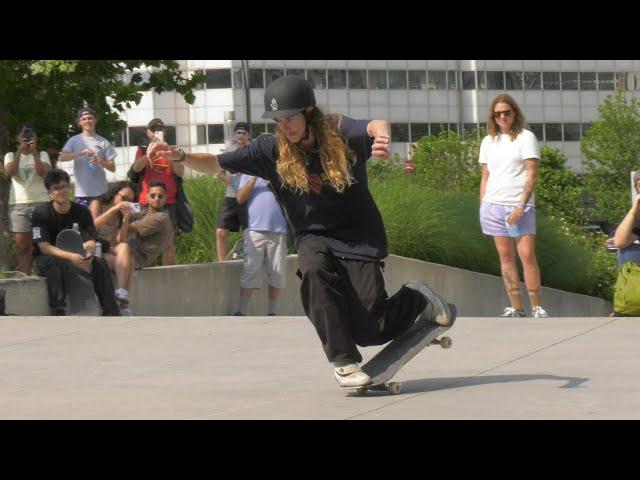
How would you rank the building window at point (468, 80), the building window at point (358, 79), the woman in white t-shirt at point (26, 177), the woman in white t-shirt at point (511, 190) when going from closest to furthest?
the woman in white t-shirt at point (511, 190), the woman in white t-shirt at point (26, 177), the building window at point (358, 79), the building window at point (468, 80)

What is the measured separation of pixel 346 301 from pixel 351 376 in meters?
0.39

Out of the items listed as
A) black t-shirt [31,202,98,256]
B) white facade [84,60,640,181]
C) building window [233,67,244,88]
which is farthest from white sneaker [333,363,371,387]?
building window [233,67,244,88]

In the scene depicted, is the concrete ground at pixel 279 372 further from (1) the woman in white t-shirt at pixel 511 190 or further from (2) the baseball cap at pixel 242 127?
(2) the baseball cap at pixel 242 127

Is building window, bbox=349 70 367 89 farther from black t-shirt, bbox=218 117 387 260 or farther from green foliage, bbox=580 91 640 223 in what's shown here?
black t-shirt, bbox=218 117 387 260

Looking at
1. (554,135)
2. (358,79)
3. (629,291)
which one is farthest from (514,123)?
(554,135)

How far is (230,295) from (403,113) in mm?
73904

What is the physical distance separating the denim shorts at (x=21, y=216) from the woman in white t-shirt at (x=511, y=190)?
181 inches

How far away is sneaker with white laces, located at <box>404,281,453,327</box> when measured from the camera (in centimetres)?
757

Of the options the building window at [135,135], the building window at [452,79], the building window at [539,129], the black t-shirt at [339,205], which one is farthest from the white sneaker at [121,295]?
the building window at [539,129]

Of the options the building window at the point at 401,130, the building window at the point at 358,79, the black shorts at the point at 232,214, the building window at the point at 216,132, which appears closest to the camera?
the black shorts at the point at 232,214

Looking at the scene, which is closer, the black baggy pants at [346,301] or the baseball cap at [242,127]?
the black baggy pants at [346,301]

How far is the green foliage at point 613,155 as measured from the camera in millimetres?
63156

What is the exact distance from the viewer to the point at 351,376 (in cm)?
731
